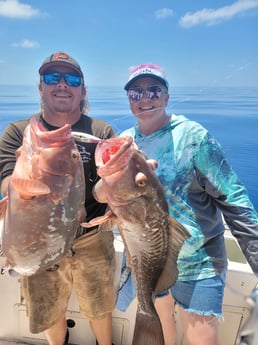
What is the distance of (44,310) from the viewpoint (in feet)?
7.18

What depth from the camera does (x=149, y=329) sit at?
1.67 metres

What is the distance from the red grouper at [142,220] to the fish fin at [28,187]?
0.25 meters

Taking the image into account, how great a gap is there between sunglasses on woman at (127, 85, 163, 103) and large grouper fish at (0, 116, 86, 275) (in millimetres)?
687

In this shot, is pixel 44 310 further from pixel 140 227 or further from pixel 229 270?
pixel 229 270

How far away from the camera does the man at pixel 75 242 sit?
2031mm

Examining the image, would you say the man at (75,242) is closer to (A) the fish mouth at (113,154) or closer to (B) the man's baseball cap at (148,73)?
(B) the man's baseball cap at (148,73)

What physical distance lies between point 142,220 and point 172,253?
0.30 metres

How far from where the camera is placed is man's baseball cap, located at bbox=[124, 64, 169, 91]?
73.0 inches

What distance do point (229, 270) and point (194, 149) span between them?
3.64 feet

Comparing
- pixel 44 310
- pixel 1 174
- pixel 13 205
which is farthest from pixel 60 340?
pixel 13 205

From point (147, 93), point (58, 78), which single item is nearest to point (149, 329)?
point (147, 93)

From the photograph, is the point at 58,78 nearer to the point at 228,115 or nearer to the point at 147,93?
the point at 147,93

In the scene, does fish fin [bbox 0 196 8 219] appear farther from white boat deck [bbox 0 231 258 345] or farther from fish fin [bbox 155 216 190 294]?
white boat deck [bbox 0 231 258 345]

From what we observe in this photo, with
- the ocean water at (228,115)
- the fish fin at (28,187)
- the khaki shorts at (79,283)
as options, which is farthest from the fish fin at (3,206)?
the ocean water at (228,115)
